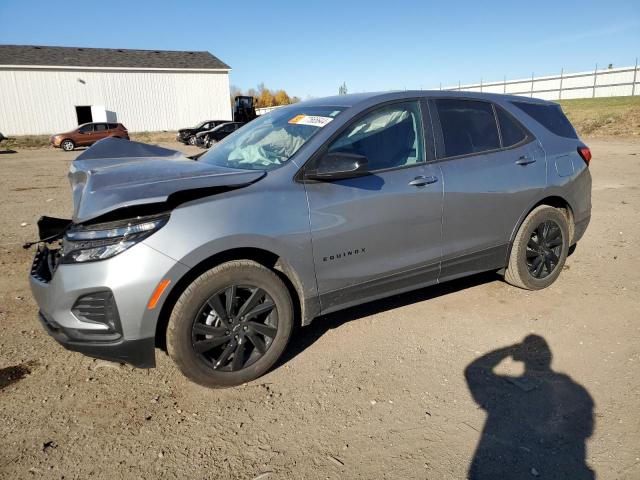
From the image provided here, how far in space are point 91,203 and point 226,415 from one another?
1438 mm

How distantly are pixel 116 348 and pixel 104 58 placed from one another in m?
41.1

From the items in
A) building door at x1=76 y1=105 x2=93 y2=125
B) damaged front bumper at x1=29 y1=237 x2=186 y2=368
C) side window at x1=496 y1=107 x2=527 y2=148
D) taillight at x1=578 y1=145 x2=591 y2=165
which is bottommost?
damaged front bumper at x1=29 y1=237 x2=186 y2=368

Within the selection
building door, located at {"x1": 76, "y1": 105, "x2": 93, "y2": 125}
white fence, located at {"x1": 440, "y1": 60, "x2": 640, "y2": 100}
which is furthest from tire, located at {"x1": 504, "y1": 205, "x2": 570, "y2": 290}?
building door, located at {"x1": 76, "y1": 105, "x2": 93, "y2": 125}

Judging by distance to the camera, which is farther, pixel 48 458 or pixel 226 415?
pixel 226 415

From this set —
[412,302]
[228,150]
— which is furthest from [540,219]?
[228,150]

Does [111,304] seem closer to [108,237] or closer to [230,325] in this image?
[108,237]

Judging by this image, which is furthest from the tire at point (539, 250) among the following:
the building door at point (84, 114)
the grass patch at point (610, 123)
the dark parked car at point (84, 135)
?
the building door at point (84, 114)

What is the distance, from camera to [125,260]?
98.7 inches

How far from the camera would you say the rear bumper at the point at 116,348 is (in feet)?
8.59

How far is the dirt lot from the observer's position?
235 cm

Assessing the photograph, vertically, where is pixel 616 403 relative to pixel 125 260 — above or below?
below

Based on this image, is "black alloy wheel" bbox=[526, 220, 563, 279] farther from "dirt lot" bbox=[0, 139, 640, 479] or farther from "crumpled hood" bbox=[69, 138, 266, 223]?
"crumpled hood" bbox=[69, 138, 266, 223]

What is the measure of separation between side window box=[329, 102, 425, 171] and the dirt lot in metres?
1.34

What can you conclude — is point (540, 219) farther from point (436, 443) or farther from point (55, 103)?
point (55, 103)
